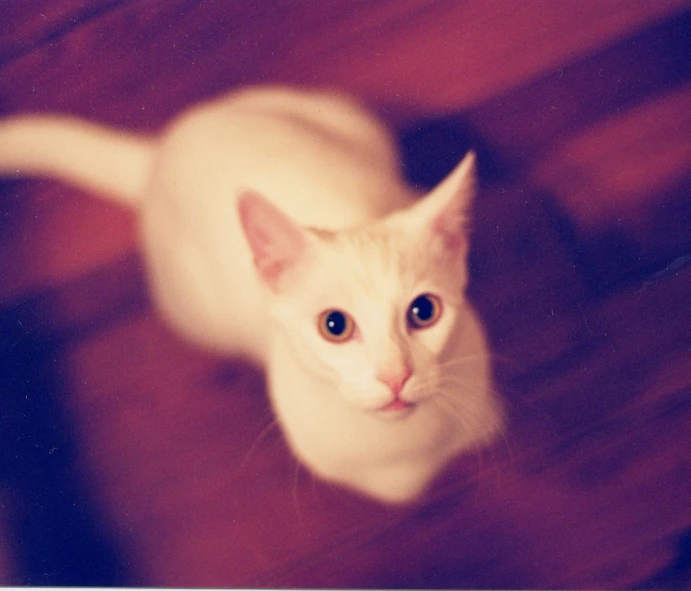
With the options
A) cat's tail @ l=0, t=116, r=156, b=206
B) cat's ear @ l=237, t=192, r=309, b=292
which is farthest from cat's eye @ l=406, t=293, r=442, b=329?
cat's tail @ l=0, t=116, r=156, b=206

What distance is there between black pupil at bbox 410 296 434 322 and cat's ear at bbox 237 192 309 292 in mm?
101

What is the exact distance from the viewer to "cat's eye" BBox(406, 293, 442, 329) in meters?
0.54

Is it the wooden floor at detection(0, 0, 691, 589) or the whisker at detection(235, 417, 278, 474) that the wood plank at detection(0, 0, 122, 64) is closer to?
the wooden floor at detection(0, 0, 691, 589)

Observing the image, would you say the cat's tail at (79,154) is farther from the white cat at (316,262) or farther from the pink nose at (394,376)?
the pink nose at (394,376)

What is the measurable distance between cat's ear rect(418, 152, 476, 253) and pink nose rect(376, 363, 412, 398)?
0.38 feet

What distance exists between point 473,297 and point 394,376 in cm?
14

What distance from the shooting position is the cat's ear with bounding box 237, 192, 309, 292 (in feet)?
1.76

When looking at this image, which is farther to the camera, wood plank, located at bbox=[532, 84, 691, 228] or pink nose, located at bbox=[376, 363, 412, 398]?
wood plank, located at bbox=[532, 84, 691, 228]

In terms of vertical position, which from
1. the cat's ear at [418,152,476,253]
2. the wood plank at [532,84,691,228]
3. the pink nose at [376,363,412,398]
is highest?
the wood plank at [532,84,691,228]

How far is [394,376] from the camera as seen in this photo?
1.69 feet

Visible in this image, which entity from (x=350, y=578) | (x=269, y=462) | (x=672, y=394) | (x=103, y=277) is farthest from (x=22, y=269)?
(x=672, y=394)

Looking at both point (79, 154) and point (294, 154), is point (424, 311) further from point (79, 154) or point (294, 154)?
point (79, 154)

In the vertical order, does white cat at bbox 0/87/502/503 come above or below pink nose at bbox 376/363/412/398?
above

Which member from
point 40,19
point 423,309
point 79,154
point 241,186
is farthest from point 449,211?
point 40,19
